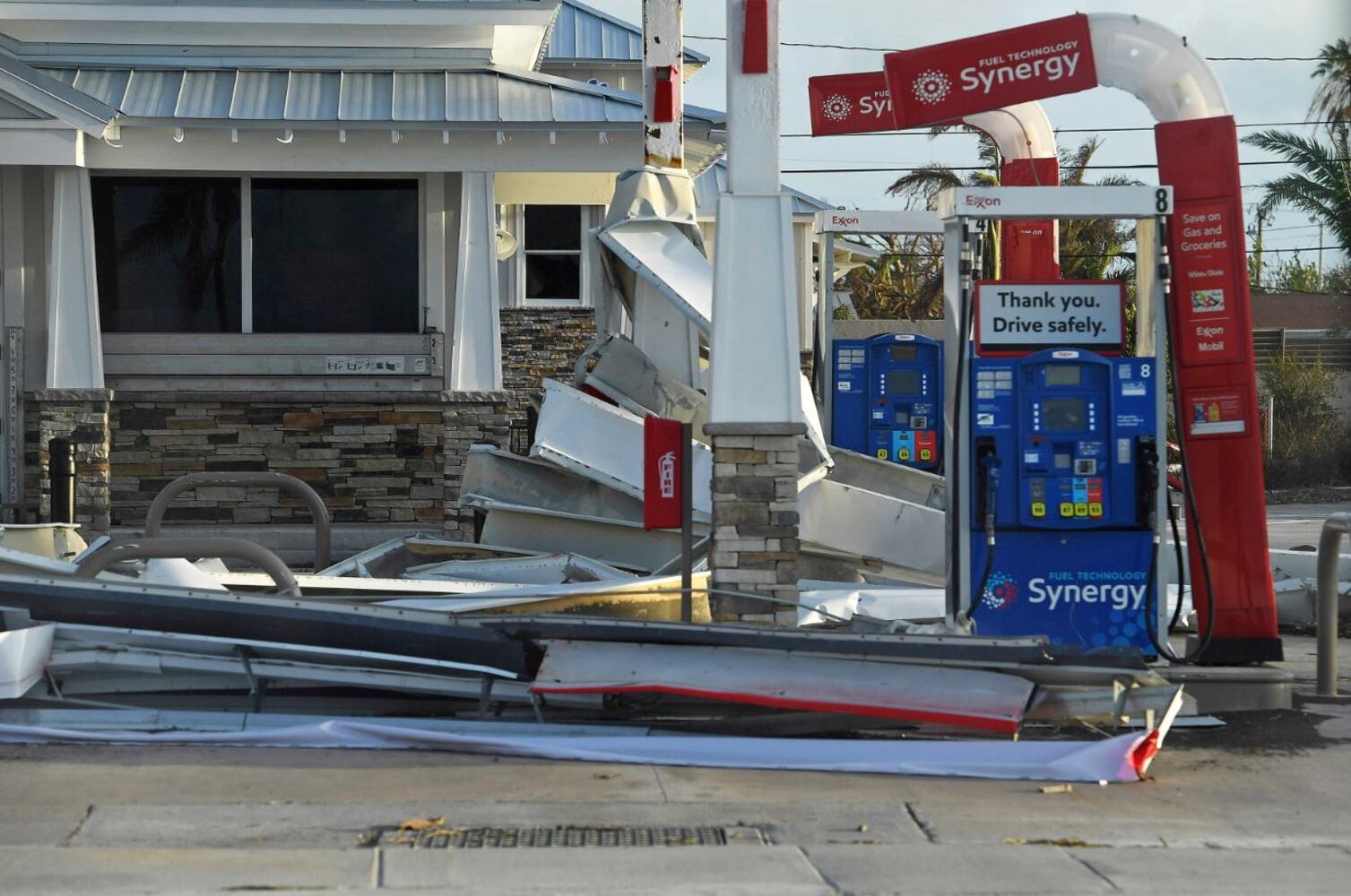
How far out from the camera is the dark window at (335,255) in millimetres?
15633

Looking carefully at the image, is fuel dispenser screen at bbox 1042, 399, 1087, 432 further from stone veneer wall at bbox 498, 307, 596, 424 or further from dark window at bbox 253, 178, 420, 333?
stone veneer wall at bbox 498, 307, 596, 424

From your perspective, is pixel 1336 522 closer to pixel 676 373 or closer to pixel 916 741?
pixel 916 741

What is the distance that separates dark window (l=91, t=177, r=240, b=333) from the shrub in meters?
21.7

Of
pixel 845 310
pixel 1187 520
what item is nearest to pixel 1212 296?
pixel 1187 520

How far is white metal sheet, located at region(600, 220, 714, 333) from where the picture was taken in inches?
487

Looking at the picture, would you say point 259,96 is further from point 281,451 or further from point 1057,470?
point 1057,470

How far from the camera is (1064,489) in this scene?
28.1 ft

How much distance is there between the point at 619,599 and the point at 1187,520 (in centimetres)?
314

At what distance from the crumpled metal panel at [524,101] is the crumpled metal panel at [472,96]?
0.25 feet

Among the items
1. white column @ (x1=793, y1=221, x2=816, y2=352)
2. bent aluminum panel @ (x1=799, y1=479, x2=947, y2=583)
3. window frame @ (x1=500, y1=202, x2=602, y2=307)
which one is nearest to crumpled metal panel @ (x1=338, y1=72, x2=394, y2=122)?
window frame @ (x1=500, y1=202, x2=602, y2=307)

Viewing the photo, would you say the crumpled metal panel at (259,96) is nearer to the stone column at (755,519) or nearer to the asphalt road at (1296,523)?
the stone column at (755,519)

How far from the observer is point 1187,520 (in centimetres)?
883

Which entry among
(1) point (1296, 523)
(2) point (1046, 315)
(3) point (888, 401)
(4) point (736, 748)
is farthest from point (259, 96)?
(1) point (1296, 523)

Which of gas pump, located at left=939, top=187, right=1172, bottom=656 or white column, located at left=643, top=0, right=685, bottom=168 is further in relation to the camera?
white column, located at left=643, top=0, right=685, bottom=168
